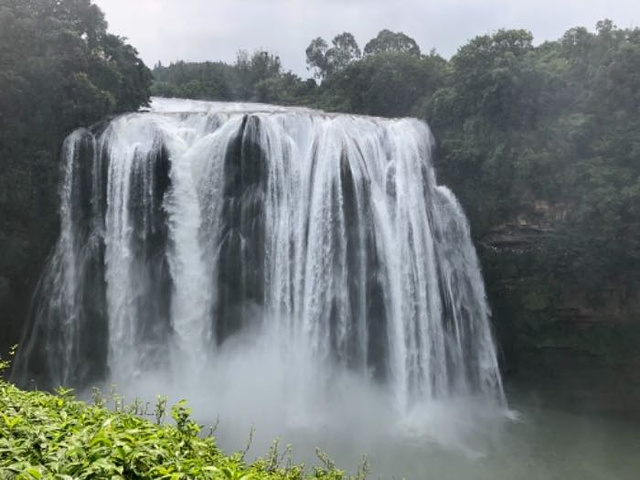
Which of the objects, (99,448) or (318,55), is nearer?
(99,448)

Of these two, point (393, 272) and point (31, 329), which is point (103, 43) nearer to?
point (31, 329)

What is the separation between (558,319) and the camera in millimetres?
19250

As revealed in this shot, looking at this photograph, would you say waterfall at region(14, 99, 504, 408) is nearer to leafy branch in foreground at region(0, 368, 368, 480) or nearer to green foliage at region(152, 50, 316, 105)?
leafy branch in foreground at region(0, 368, 368, 480)

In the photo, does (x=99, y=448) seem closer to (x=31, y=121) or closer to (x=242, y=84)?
(x=31, y=121)

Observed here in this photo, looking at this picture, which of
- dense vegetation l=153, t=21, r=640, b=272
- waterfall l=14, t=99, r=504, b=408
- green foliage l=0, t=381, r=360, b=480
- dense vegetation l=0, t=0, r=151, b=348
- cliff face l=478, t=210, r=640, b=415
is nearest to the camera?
green foliage l=0, t=381, r=360, b=480

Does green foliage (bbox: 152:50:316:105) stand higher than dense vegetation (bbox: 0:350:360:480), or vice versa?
green foliage (bbox: 152:50:316:105)

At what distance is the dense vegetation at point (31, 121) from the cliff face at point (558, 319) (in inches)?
573

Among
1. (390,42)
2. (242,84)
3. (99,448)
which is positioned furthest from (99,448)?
(242,84)

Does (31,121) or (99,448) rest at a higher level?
(31,121)

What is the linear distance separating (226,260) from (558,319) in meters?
11.9

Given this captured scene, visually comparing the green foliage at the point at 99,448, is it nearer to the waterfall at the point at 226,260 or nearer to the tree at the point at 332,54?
the waterfall at the point at 226,260

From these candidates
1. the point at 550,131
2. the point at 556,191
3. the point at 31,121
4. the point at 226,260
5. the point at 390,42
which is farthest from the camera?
the point at 390,42

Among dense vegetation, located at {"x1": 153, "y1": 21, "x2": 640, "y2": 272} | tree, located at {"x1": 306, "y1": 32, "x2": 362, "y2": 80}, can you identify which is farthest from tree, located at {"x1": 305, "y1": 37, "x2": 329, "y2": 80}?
dense vegetation, located at {"x1": 153, "y1": 21, "x2": 640, "y2": 272}

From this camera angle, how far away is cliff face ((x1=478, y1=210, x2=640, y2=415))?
18391mm
